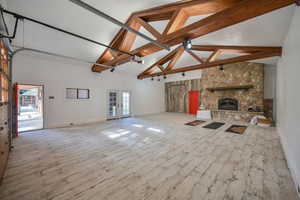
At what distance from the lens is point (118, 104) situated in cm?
775

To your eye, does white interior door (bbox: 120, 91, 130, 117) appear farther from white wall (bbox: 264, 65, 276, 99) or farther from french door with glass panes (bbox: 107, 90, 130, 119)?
white wall (bbox: 264, 65, 276, 99)

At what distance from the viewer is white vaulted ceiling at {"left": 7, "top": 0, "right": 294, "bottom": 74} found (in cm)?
273

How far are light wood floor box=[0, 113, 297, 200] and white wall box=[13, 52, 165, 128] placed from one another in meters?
2.25

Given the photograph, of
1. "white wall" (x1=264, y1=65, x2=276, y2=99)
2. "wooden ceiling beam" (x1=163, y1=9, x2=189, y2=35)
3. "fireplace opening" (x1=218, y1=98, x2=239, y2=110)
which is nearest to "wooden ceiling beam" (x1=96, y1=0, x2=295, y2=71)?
"wooden ceiling beam" (x1=163, y1=9, x2=189, y2=35)

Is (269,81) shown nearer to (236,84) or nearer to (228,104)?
(236,84)

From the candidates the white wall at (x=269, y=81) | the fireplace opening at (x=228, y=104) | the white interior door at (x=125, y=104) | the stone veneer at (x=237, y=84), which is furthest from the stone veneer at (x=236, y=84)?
the white interior door at (x=125, y=104)

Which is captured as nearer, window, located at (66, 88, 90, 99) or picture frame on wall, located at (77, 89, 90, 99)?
window, located at (66, 88, 90, 99)

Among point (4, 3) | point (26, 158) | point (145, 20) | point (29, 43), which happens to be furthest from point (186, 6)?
point (29, 43)

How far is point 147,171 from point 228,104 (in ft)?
24.2

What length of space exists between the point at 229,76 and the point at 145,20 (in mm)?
6525

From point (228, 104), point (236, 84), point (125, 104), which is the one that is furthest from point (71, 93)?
point (236, 84)

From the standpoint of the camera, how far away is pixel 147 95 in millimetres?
9766

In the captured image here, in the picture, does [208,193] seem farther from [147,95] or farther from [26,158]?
[147,95]

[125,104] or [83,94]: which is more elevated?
[83,94]
